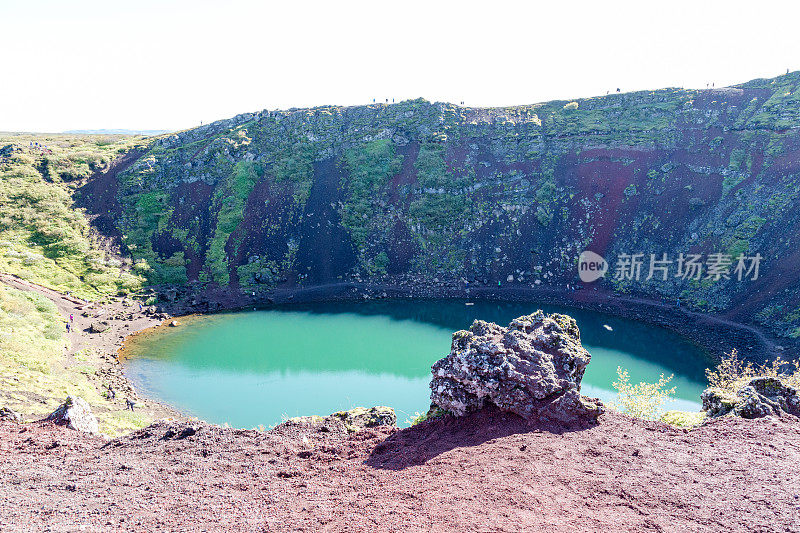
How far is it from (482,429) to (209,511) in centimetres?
801

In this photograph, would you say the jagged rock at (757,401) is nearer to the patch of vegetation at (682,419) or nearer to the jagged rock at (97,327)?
the patch of vegetation at (682,419)

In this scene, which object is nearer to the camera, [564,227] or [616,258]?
[616,258]

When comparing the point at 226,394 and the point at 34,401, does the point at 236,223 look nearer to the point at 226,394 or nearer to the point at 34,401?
the point at 226,394

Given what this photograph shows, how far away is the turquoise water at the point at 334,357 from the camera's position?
98.2 ft

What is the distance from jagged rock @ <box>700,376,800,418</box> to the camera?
574 inches

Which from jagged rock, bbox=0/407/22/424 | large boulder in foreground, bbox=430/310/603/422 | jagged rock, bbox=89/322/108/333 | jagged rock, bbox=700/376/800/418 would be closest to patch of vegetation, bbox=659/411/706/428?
jagged rock, bbox=700/376/800/418

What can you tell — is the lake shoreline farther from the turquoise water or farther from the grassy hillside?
the grassy hillside

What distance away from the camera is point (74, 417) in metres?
17.6

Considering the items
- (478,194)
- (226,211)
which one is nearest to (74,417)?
(226,211)

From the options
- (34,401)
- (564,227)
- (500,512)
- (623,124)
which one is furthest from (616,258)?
(34,401)

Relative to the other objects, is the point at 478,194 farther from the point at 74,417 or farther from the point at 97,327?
the point at 74,417

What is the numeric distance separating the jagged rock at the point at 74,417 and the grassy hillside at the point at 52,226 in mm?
26783

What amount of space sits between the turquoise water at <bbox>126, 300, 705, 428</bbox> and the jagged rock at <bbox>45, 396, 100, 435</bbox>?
367 inches

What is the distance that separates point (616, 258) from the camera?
151 feet
